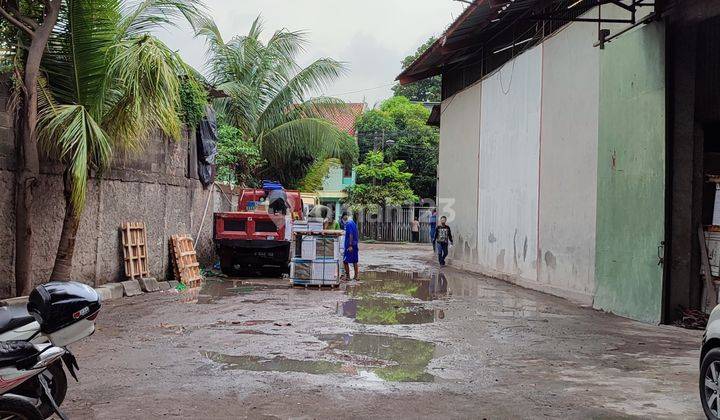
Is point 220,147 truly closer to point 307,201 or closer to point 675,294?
point 307,201

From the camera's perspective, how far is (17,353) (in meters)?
4.50

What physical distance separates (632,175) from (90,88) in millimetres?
9124

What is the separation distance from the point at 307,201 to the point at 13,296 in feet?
46.5

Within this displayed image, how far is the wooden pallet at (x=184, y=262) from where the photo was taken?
1567cm

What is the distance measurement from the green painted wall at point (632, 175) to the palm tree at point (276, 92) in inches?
604

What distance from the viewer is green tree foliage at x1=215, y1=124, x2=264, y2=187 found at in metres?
24.4

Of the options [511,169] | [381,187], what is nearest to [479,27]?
[511,169]

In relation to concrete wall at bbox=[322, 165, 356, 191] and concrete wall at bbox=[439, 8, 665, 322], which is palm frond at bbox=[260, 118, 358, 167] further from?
concrete wall at bbox=[322, 165, 356, 191]

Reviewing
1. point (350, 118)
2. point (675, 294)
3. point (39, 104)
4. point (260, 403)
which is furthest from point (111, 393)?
point (350, 118)

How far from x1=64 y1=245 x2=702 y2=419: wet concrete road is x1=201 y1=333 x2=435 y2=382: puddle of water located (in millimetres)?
22

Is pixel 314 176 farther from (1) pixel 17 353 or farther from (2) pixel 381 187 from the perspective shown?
(1) pixel 17 353

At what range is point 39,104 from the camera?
34.7 feet

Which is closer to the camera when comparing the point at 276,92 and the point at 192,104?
the point at 192,104

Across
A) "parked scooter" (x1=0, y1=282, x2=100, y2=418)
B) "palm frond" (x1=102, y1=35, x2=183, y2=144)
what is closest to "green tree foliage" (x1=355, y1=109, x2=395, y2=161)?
"palm frond" (x1=102, y1=35, x2=183, y2=144)
